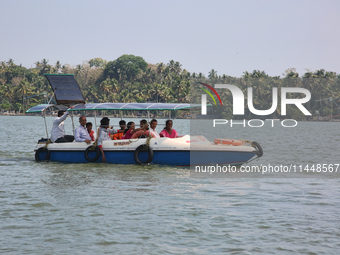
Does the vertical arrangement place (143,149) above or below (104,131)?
below

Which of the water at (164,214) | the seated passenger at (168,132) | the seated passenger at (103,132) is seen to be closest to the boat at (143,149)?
the seated passenger at (103,132)

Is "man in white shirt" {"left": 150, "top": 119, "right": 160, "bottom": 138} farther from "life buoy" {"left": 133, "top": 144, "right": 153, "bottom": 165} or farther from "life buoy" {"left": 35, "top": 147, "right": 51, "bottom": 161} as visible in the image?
"life buoy" {"left": 35, "top": 147, "right": 51, "bottom": 161}

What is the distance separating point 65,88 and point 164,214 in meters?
8.00

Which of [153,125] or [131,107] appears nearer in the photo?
[153,125]

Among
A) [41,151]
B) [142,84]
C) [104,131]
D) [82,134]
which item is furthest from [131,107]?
[142,84]

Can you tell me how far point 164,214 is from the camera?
7.91 meters

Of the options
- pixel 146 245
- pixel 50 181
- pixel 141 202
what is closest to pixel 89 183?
pixel 50 181

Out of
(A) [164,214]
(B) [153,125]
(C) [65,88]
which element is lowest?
(A) [164,214]

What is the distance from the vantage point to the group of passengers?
13203mm

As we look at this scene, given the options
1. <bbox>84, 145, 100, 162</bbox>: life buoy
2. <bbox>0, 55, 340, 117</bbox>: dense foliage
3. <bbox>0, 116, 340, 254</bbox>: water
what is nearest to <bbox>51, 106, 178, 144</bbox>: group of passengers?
<bbox>84, 145, 100, 162</bbox>: life buoy

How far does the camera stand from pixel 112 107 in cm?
1423

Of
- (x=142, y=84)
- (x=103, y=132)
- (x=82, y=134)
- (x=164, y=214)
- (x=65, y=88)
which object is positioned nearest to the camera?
(x=164, y=214)

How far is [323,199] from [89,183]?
5.76 meters

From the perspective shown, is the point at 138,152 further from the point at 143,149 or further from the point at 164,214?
the point at 164,214
